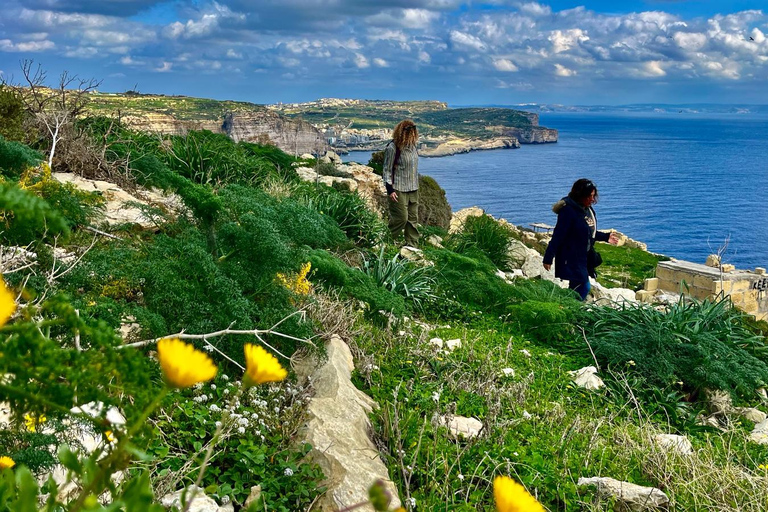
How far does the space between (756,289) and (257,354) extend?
18273 mm

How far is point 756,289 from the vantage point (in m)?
16.4

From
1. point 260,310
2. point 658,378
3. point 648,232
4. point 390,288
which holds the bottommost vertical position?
point 648,232

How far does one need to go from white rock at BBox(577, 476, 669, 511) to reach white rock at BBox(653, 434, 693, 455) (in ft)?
2.49

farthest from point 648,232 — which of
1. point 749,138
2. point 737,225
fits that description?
point 749,138

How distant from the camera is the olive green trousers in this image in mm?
10469

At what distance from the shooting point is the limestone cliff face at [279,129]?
2641cm

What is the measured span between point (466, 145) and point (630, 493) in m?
118

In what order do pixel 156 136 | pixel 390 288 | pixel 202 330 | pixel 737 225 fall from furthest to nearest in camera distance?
pixel 737 225, pixel 156 136, pixel 390 288, pixel 202 330

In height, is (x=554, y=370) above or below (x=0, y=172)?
below

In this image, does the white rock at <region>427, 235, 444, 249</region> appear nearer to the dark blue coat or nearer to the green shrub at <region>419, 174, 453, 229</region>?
the green shrub at <region>419, 174, 453, 229</region>

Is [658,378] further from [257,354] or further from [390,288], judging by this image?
[257,354]

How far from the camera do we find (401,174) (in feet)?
34.1

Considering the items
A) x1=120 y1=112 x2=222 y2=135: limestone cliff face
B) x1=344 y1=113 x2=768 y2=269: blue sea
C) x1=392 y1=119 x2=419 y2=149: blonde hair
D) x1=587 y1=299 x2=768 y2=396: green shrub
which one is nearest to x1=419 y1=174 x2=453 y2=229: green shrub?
x1=392 y1=119 x2=419 y2=149: blonde hair

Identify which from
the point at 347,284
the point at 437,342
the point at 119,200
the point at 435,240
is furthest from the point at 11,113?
the point at 435,240
